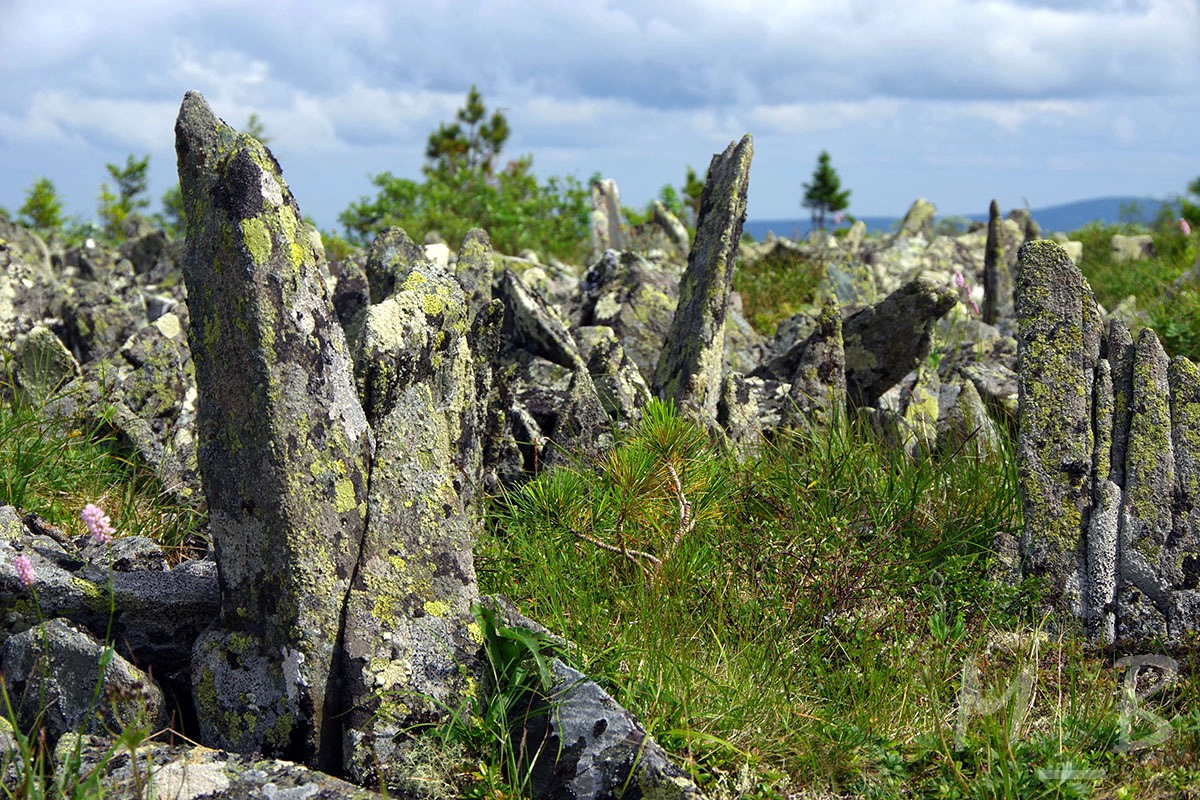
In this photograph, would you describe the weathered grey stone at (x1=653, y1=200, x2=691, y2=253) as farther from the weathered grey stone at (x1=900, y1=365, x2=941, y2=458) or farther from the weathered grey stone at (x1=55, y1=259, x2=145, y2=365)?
the weathered grey stone at (x1=55, y1=259, x2=145, y2=365)

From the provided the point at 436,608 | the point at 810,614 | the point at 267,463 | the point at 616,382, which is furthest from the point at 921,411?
the point at 267,463

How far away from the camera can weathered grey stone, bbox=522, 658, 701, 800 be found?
13.5 ft

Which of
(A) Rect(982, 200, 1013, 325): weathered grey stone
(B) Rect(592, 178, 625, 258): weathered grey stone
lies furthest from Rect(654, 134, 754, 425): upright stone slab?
(B) Rect(592, 178, 625, 258): weathered grey stone

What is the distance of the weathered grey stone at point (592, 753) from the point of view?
4.11m

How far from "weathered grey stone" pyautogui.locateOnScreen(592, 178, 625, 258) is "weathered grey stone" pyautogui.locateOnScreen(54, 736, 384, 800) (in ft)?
54.1

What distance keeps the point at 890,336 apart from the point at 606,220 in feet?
42.2

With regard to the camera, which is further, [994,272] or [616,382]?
[994,272]

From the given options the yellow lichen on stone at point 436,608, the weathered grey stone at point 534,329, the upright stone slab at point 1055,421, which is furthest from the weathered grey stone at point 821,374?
the yellow lichen on stone at point 436,608

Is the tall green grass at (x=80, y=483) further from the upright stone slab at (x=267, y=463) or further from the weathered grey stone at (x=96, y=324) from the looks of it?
the weathered grey stone at (x=96, y=324)

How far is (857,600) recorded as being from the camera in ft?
18.4

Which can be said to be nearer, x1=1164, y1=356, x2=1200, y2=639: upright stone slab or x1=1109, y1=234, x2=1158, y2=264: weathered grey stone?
x1=1164, y1=356, x2=1200, y2=639: upright stone slab

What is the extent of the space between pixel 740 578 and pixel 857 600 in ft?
2.09

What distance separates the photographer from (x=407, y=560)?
4645mm

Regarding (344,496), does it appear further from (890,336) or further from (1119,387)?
(890,336)
